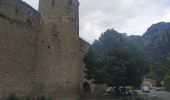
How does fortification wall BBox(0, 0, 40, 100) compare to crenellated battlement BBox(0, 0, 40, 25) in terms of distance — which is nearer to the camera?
fortification wall BBox(0, 0, 40, 100)

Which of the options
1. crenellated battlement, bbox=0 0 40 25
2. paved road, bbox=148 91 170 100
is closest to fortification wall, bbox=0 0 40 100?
crenellated battlement, bbox=0 0 40 25

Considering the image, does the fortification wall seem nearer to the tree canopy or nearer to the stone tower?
the stone tower

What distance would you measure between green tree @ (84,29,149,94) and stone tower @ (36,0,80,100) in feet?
13.4

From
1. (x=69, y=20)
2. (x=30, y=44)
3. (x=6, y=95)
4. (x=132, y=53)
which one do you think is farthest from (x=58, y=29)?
(x=132, y=53)

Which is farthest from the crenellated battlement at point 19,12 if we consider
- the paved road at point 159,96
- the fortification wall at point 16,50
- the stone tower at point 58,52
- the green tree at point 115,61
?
the paved road at point 159,96

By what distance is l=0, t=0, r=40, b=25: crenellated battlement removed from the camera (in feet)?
62.4

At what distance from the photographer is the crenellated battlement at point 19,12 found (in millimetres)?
19027

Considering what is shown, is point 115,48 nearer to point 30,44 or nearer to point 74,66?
point 74,66

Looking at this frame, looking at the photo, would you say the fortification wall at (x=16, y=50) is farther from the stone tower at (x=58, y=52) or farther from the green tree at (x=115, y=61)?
the green tree at (x=115, y=61)

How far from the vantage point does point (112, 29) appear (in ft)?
92.0

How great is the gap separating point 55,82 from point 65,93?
1.19 meters

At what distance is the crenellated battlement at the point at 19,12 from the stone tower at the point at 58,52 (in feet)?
3.85

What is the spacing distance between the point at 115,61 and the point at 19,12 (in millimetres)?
10286

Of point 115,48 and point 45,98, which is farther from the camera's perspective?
point 115,48
